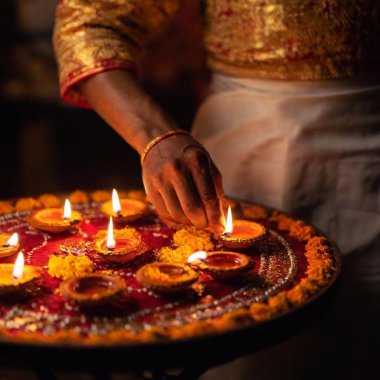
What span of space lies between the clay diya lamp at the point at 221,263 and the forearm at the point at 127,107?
0.39 meters

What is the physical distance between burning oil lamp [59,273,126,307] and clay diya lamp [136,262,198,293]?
0.17 feet

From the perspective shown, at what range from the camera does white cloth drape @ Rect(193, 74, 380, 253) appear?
1881 millimetres

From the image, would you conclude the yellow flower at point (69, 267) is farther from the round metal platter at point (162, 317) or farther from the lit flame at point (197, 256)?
the lit flame at point (197, 256)

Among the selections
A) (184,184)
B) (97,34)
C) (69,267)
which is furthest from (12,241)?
(97,34)

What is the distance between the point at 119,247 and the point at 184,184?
213 millimetres

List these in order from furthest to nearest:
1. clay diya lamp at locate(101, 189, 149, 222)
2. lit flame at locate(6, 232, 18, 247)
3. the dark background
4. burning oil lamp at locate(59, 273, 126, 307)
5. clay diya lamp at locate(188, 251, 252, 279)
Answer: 1. the dark background
2. clay diya lamp at locate(101, 189, 149, 222)
3. lit flame at locate(6, 232, 18, 247)
4. clay diya lamp at locate(188, 251, 252, 279)
5. burning oil lamp at locate(59, 273, 126, 307)

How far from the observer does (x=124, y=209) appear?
5.80ft

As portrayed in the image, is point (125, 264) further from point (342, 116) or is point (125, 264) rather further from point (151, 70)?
point (151, 70)

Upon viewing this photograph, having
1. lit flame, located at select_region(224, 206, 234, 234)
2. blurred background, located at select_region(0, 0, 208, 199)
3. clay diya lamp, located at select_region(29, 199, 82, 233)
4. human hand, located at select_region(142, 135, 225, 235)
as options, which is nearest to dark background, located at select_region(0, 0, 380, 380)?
blurred background, located at select_region(0, 0, 208, 199)

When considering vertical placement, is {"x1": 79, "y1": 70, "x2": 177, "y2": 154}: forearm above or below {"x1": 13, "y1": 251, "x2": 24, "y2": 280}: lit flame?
above

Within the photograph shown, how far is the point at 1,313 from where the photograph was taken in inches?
46.6

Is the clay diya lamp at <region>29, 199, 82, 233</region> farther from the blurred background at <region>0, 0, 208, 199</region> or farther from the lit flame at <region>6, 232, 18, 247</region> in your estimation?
the blurred background at <region>0, 0, 208, 199</region>

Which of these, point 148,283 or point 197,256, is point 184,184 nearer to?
point 197,256

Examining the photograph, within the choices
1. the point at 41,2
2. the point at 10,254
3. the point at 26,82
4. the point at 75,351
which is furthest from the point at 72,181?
the point at 75,351
